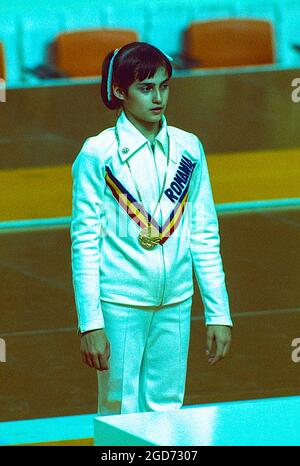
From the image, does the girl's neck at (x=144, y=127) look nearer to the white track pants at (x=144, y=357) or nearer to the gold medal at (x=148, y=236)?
the gold medal at (x=148, y=236)

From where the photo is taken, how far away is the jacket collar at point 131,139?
346cm

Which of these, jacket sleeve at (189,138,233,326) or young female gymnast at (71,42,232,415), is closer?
young female gymnast at (71,42,232,415)

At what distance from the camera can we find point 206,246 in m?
3.56

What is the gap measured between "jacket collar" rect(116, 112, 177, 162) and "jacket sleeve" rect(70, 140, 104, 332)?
0.09 m

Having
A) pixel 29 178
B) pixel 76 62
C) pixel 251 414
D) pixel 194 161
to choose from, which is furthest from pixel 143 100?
pixel 76 62

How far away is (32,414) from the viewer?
457 cm

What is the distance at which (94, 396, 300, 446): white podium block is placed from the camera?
2.16m

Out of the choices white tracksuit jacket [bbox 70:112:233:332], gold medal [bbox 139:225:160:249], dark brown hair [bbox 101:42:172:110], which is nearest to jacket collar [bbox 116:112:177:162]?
white tracksuit jacket [bbox 70:112:233:332]

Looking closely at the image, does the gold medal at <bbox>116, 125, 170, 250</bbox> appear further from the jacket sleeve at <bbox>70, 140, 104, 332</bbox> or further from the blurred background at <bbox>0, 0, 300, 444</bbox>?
the blurred background at <bbox>0, 0, 300, 444</bbox>

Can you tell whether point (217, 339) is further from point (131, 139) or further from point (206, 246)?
point (131, 139)

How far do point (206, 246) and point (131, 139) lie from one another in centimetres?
40

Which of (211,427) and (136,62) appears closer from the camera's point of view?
(211,427)

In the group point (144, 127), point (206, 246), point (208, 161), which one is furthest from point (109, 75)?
point (208, 161)

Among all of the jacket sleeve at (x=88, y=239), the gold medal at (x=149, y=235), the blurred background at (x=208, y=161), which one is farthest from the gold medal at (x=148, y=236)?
the blurred background at (x=208, y=161)
